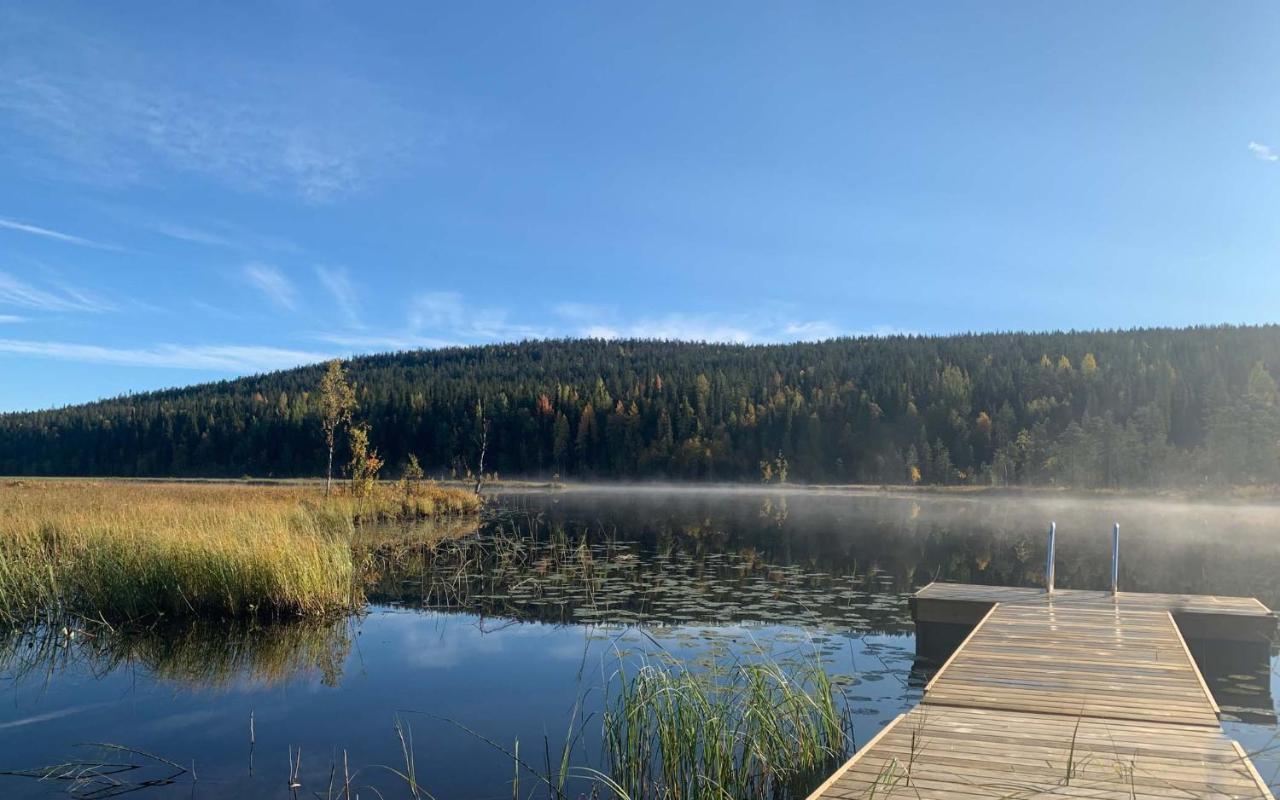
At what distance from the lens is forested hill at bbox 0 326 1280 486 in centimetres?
8294

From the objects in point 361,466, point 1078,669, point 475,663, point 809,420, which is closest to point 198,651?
point 475,663

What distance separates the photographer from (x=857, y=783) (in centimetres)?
598

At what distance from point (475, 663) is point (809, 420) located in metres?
99.6

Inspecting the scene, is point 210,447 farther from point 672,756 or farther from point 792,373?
point 672,756

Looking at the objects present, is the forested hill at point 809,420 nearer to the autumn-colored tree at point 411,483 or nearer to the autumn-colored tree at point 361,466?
the autumn-colored tree at point 411,483

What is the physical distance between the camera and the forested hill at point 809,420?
8294 centimetres

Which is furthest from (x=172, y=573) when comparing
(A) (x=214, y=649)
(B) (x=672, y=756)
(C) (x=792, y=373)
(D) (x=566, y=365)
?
(D) (x=566, y=365)

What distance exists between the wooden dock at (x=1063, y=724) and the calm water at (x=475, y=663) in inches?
33.6

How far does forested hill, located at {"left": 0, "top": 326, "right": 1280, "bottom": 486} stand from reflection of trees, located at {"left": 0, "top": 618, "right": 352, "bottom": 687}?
72841 millimetres

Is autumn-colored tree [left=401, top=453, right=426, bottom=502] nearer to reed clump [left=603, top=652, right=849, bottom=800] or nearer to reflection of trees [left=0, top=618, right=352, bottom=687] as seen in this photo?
reflection of trees [left=0, top=618, right=352, bottom=687]

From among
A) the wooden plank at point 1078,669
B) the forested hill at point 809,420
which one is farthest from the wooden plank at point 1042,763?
the forested hill at point 809,420

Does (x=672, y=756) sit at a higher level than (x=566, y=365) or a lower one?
lower

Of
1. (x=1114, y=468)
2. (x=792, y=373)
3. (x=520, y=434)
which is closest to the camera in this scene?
(x=1114, y=468)

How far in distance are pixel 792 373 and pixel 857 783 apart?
12618 cm
